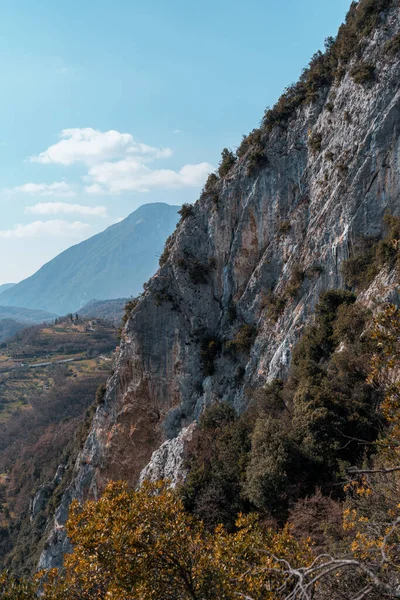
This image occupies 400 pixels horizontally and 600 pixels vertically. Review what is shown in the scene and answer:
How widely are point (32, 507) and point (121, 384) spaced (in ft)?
72.4

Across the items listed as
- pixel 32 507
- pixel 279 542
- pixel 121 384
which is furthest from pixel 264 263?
pixel 32 507

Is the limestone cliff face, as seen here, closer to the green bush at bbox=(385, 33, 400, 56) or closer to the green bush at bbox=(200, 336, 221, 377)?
the green bush at bbox=(200, 336, 221, 377)

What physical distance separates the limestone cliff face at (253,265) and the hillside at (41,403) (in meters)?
12.1

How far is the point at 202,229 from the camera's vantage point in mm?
30141

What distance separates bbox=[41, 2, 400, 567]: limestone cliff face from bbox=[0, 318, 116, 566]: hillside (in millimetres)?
12086

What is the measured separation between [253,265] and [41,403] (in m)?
67.0

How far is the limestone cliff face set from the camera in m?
21.5

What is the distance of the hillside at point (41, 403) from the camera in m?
48.8

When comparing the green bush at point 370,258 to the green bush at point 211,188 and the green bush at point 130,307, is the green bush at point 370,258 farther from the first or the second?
the green bush at point 130,307

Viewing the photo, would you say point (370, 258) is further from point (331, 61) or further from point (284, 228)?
point (331, 61)

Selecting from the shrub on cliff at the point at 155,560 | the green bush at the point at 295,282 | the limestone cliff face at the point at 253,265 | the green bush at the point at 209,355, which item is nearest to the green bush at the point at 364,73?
the limestone cliff face at the point at 253,265

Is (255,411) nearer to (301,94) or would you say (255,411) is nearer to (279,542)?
(279,542)

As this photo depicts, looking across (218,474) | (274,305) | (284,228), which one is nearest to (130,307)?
(274,305)

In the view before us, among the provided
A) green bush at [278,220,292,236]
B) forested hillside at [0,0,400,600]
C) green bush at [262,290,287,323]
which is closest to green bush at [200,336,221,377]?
forested hillside at [0,0,400,600]
